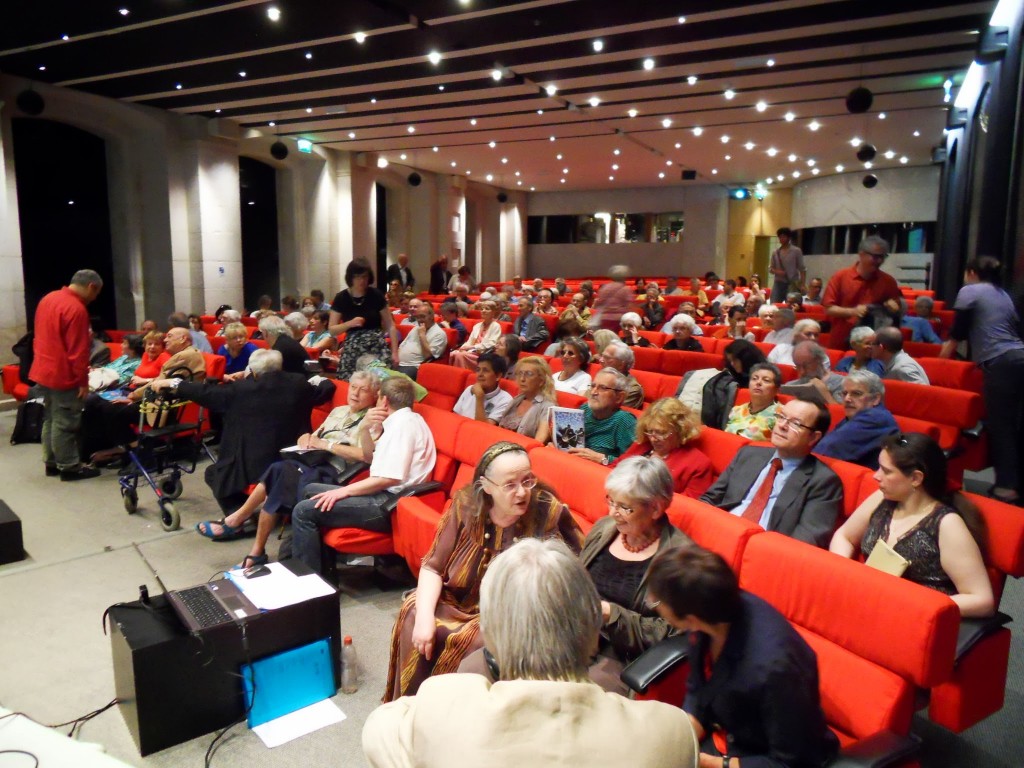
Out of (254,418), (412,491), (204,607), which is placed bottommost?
(204,607)

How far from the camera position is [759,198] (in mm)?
23438

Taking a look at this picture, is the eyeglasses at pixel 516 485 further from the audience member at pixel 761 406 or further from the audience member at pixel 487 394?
the audience member at pixel 487 394

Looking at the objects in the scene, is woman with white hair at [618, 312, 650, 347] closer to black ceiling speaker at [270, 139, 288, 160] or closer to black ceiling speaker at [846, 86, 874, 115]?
black ceiling speaker at [846, 86, 874, 115]

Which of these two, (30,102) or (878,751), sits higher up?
(30,102)

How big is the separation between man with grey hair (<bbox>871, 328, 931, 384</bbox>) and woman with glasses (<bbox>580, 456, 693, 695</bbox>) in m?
3.51

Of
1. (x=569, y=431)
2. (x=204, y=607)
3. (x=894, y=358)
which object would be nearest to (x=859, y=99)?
(x=894, y=358)

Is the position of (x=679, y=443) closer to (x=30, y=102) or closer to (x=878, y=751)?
(x=878, y=751)

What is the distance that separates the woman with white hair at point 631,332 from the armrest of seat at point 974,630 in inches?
207

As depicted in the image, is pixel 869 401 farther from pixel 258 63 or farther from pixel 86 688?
pixel 258 63

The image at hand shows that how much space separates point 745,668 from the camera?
167 centimetres

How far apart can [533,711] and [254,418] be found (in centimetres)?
366

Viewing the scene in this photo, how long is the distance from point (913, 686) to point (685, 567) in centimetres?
76

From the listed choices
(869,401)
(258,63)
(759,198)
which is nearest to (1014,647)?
(869,401)

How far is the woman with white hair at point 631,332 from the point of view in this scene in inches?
293
